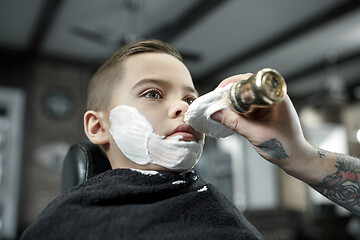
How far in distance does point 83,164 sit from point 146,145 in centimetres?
33

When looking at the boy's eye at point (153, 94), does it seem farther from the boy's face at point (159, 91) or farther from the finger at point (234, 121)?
the finger at point (234, 121)

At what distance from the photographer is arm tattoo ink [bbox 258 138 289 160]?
0.79 metres

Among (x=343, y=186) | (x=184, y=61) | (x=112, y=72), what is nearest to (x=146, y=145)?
(x=112, y=72)

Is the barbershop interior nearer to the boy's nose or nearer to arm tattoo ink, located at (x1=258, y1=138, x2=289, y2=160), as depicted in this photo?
the boy's nose

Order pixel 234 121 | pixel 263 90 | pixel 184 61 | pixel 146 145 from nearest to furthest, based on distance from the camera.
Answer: pixel 263 90 → pixel 234 121 → pixel 146 145 → pixel 184 61

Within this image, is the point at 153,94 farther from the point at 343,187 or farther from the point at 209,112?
the point at 343,187

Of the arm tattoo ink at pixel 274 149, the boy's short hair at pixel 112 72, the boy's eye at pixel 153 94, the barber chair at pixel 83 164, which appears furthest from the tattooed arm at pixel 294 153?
the barber chair at pixel 83 164

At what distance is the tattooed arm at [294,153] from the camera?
768 millimetres

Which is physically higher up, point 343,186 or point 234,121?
point 234,121

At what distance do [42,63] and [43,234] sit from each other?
4.49m

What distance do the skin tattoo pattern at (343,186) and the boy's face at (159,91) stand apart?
0.42m

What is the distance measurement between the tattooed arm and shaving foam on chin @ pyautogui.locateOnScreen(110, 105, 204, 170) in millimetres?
169

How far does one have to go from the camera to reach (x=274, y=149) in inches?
31.6

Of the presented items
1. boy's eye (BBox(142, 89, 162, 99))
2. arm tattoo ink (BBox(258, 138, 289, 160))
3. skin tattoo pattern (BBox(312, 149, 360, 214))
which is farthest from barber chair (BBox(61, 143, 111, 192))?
skin tattoo pattern (BBox(312, 149, 360, 214))
